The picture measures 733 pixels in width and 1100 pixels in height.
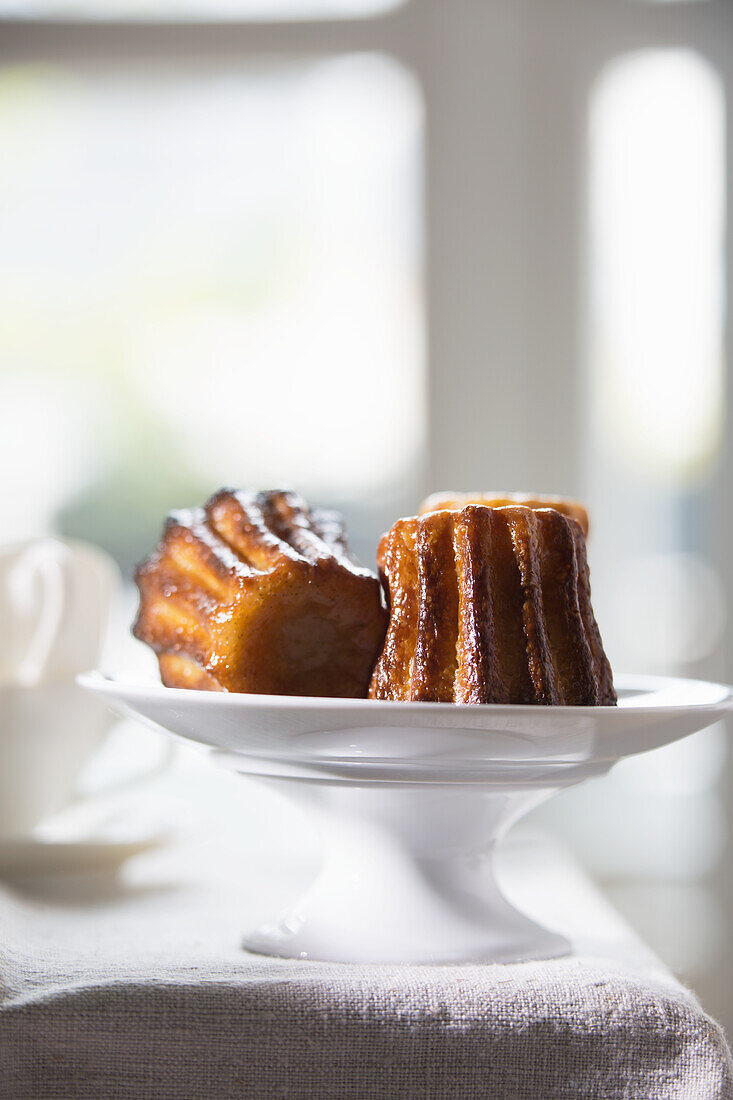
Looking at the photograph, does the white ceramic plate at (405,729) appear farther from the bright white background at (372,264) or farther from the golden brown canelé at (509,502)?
the bright white background at (372,264)

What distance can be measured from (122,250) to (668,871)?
168 centimetres

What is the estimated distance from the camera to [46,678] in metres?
0.76

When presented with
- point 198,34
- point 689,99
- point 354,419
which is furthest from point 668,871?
point 198,34

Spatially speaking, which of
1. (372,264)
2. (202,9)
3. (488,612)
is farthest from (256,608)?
(202,9)

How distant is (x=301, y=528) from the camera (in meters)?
0.68

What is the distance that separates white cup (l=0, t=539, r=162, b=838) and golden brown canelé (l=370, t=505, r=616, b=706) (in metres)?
0.28

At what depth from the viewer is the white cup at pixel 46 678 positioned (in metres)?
0.74

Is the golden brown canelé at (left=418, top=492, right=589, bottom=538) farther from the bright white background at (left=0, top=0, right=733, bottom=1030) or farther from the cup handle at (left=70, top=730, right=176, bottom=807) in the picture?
the bright white background at (left=0, top=0, right=733, bottom=1030)

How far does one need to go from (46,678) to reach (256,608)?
0.25 metres

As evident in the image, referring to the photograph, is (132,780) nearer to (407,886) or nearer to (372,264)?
(407,886)

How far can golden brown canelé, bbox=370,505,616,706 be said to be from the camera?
562mm

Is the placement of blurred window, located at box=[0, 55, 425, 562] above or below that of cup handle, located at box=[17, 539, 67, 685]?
above

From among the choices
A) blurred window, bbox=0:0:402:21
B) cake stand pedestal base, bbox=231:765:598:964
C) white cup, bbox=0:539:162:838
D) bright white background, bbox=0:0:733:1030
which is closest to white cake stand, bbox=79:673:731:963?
cake stand pedestal base, bbox=231:765:598:964

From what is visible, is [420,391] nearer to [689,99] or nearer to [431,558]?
[689,99]
